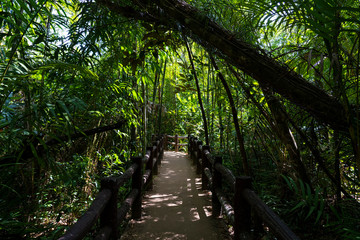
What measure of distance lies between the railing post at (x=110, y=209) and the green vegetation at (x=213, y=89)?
331mm

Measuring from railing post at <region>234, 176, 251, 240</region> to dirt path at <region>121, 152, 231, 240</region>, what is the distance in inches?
20.0

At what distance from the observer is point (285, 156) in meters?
2.08

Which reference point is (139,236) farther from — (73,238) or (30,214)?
(73,238)

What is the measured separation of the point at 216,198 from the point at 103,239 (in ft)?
4.94

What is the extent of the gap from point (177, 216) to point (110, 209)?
1100mm

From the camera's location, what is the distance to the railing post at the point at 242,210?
1.73 m

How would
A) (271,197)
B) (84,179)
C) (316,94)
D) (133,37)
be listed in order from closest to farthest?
(316,94)
(271,197)
(133,37)
(84,179)

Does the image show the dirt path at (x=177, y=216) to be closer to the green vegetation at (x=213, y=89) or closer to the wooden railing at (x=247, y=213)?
the wooden railing at (x=247, y=213)

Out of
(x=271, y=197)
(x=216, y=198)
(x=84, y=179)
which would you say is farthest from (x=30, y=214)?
(x=271, y=197)

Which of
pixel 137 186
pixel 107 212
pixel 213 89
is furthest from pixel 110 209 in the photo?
pixel 213 89

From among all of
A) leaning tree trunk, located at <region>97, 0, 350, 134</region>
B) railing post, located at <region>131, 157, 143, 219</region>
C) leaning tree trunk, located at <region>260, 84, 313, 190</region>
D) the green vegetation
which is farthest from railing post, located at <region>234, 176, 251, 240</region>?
railing post, located at <region>131, 157, 143, 219</region>

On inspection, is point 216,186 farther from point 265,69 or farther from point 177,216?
point 265,69

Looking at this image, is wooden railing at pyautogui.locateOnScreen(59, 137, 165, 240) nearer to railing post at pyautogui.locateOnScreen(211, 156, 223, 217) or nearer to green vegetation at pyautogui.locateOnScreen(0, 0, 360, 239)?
green vegetation at pyautogui.locateOnScreen(0, 0, 360, 239)

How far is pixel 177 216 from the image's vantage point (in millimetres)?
2621
